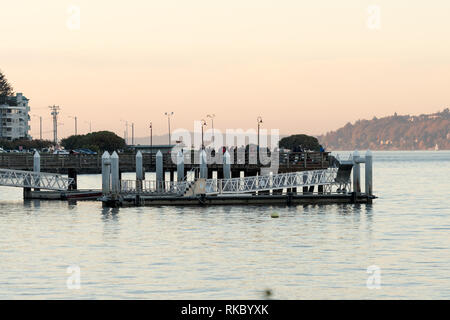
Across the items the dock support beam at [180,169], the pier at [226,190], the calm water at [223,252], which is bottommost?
the calm water at [223,252]

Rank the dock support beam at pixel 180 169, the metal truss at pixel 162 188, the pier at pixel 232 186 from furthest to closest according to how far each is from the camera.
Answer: the dock support beam at pixel 180 169 < the metal truss at pixel 162 188 < the pier at pixel 232 186

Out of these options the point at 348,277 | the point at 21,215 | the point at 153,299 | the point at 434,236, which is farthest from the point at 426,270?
the point at 21,215

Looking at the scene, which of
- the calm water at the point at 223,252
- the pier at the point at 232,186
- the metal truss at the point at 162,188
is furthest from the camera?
the metal truss at the point at 162,188

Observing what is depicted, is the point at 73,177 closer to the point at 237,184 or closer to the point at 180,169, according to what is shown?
the point at 180,169

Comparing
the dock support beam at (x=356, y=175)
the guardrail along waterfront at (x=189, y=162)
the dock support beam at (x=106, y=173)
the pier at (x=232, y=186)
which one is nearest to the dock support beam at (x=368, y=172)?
the pier at (x=232, y=186)

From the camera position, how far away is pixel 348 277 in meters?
34.9

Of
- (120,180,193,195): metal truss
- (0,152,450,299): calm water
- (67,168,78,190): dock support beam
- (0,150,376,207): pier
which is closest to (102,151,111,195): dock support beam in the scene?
(0,150,376,207): pier

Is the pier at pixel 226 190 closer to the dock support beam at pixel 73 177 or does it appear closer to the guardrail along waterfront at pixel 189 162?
the guardrail along waterfront at pixel 189 162

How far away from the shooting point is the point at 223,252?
43.1 m

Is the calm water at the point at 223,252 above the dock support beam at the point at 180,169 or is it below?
below

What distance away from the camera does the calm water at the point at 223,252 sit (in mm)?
32438

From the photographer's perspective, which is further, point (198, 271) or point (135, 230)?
point (135, 230)

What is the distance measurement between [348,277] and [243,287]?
15.4 feet
